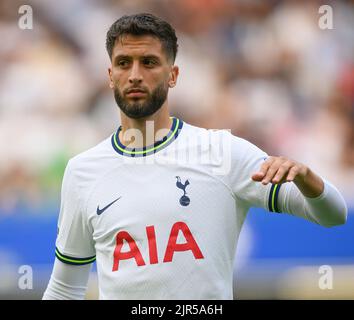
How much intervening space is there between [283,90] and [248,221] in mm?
1233

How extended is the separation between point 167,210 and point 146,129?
38cm

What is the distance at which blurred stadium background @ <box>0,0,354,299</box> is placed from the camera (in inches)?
228

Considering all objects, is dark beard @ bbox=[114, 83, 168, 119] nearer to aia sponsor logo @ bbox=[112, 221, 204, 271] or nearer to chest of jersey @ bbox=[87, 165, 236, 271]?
chest of jersey @ bbox=[87, 165, 236, 271]

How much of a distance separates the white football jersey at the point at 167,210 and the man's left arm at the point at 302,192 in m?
0.06

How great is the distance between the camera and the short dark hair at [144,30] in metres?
3.05

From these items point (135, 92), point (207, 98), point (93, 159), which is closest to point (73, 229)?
point (93, 159)

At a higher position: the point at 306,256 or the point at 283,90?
the point at 283,90

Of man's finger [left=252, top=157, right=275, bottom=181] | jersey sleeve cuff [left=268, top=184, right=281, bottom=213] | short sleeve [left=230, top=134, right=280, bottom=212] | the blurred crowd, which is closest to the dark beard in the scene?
short sleeve [left=230, top=134, right=280, bottom=212]

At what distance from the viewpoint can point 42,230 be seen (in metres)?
5.84

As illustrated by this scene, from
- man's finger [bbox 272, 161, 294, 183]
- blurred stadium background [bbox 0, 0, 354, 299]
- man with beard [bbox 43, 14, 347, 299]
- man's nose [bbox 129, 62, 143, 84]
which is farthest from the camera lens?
blurred stadium background [bbox 0, 0, 354, 299]

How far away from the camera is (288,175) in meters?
2.36

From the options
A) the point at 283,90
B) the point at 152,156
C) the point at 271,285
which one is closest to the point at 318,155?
the point at 283,90

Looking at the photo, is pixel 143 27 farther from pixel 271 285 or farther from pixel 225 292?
Answer: pixel 271 285

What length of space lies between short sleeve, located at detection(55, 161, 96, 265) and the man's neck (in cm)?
30
